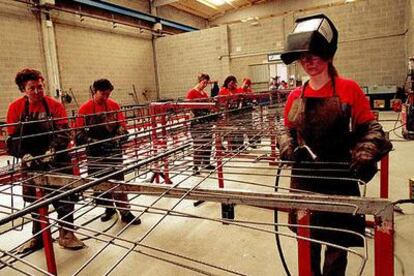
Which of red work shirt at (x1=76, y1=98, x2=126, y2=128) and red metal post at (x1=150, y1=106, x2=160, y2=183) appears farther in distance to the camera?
red work shirt at (x1=76, y1=98, x2=126, y2=128)

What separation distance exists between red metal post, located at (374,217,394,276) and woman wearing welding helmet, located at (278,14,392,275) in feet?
1.31

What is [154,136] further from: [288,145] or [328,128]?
[328,128]

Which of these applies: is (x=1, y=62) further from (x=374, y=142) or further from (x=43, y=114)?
(x=374, y=142)

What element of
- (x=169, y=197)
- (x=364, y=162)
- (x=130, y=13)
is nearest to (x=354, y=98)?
(x=364, y=162)

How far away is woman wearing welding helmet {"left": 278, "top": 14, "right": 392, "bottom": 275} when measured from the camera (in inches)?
49.4

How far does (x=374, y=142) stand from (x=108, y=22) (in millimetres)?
9992

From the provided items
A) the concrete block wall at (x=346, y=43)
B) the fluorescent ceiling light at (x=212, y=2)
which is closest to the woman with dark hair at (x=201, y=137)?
the concrete block wall at (x=346, y=43)

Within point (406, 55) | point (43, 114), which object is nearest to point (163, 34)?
point (406, 55)

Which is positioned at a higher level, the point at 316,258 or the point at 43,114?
the point at 43,114

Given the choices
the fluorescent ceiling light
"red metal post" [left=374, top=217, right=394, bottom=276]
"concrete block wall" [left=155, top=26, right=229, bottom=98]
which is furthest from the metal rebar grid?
the fluorescent ceiling light

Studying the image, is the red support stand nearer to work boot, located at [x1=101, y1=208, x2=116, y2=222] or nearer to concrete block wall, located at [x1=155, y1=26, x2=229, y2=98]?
work boot, located at [x1=101, y1=208, x2=116, y2=222]

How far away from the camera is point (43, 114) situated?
2.31 meters

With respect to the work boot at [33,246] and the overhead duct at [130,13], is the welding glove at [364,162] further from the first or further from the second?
the overhead duct at [130,13]

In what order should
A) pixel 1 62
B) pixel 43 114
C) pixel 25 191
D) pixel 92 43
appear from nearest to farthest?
pixel 25 191, pixel 43 114, pixel 1 62, pixel 92 43
